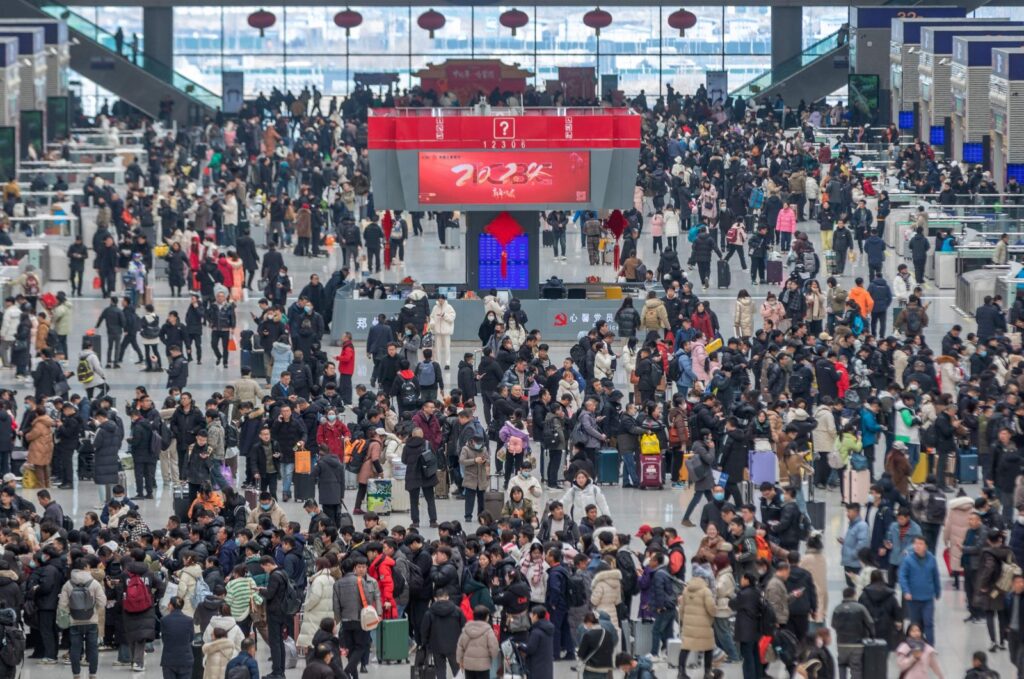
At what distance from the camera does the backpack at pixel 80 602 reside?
814 inches

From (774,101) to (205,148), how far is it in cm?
1810

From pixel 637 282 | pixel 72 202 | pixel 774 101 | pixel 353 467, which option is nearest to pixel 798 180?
pixel 637 282

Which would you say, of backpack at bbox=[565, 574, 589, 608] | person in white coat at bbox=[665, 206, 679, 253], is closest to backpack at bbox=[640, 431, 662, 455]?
backpack at bbox=[565, 574, 589, 608]

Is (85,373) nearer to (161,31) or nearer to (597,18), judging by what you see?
(597,18)

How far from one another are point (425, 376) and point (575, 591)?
9.72 m

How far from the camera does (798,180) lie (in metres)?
49.2

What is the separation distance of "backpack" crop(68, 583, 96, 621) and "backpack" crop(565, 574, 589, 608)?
4.13m

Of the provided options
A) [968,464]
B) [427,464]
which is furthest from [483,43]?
[427,464]

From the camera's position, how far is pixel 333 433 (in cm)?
2709

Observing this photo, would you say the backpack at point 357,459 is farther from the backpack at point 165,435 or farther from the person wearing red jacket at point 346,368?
the person wearing red jacket at point 346,368

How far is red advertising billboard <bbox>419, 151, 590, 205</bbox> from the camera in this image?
38188mm

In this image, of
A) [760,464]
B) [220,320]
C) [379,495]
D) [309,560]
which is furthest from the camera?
[220,320]

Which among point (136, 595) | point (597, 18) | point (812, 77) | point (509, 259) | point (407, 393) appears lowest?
point (136, 595)

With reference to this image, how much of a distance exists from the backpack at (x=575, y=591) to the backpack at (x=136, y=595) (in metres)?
3.68
